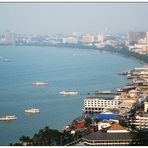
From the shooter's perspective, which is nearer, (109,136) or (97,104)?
(109,136)

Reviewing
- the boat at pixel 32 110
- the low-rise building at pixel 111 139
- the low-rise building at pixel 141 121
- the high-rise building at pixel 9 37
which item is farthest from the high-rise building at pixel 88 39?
the low-rise building at pixel 111 139

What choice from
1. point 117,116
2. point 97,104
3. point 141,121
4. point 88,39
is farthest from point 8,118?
point 88,39

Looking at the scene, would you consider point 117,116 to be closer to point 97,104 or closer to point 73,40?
point 97,104

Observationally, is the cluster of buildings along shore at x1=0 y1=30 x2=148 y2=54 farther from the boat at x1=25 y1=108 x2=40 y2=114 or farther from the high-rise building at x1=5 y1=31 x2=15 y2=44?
the boat at x1=25 y1=108 x2=40 y2=114

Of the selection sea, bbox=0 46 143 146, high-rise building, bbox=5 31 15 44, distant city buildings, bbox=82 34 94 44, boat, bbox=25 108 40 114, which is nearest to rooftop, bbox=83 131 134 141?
sea, bbox=0 46 143 146

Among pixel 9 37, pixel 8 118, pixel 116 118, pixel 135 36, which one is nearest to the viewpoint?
pixel 116 118

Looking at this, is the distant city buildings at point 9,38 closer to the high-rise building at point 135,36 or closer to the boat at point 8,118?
the high-rise building at point 135,36
